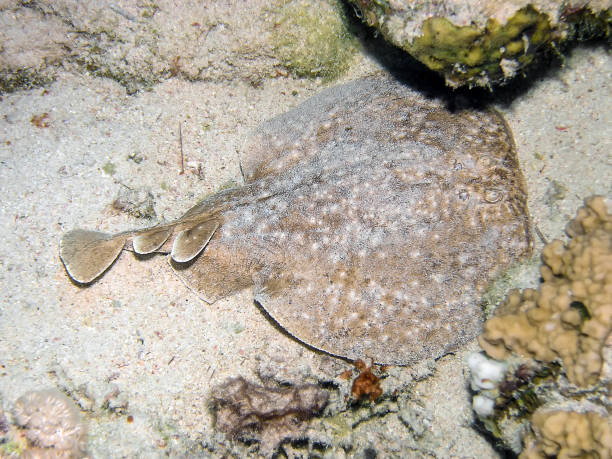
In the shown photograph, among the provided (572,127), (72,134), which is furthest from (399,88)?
(72,134)

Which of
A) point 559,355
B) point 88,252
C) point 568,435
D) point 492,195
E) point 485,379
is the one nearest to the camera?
point 568,435

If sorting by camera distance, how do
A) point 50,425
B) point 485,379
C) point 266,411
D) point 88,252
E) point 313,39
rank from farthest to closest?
point 313,39
point 88,252
point 266,411
point 50,425
point 485,379

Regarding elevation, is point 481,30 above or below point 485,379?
above

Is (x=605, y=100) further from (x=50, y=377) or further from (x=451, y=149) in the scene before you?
(x=50, y=377)

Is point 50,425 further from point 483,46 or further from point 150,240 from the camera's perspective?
point 483,46

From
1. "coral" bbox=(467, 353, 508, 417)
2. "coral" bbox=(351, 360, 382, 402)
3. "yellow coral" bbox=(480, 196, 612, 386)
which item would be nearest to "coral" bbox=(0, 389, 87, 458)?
"coral" bbox=(351, 360, 382, 402)

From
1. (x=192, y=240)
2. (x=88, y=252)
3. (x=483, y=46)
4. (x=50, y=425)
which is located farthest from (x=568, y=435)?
(x=88, y=252)

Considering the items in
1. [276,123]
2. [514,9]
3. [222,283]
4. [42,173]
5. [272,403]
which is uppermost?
[514,9]

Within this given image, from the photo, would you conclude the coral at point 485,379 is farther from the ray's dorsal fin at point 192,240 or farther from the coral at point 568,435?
the ray's dorsal fin at point 192,240
